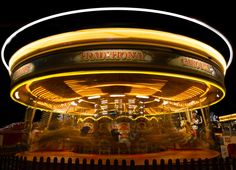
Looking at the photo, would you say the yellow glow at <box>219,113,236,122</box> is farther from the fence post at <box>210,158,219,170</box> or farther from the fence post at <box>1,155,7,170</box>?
the fence post at <box>1,155,7,170</box>

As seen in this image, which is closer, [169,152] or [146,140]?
[146,140]

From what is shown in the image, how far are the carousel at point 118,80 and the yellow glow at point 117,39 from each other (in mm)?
29

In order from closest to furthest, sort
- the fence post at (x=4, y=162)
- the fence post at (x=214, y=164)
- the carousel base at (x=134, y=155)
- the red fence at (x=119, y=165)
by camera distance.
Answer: the red fence at (x=119, y=165), the fence post at (x=214, y=164), the fence post at (x=4, y=162), the carousel base at (x=134, y=155)

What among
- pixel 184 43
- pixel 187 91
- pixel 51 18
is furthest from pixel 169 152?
pixel 51 18

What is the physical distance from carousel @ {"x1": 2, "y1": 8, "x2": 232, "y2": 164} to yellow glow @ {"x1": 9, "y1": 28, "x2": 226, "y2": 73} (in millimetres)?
29

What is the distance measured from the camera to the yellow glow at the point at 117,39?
743cm

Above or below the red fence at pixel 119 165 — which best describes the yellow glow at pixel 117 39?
above

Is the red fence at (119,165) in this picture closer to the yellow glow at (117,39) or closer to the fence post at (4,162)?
the fence post at (4,162)

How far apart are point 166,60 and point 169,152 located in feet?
15.4

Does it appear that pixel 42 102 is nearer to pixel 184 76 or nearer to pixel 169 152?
pixel 169 152

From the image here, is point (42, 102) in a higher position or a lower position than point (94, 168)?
higher

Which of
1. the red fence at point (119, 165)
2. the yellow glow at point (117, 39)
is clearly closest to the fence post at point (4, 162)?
the red fence at point (119, 165)

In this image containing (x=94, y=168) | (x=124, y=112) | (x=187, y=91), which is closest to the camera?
(x=94, y=168)

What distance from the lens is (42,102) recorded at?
1302 cm
